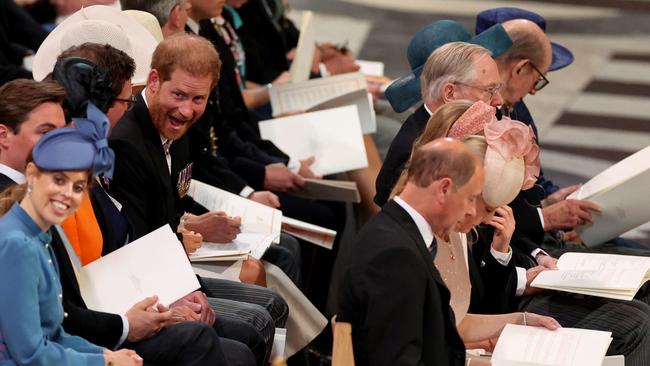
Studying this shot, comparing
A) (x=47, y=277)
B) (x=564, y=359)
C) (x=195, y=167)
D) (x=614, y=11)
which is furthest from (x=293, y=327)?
(x=614, y=11)

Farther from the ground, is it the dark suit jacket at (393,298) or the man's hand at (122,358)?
the dark suit jacket at (393,298)

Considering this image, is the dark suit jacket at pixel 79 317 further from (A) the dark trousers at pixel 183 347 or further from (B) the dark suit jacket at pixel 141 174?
(B) the dark suit jacket at pixel 141 174

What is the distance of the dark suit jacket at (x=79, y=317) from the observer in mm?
Answer: 3566

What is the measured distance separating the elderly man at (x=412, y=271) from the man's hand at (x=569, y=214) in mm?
2160

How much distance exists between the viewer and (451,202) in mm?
3379

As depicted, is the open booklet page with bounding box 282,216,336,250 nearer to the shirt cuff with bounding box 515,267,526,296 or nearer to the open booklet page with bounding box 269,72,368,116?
the shirt cuff with bounding box 515,267,526,296

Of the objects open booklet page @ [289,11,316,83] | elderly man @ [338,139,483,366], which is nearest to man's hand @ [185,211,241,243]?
elderly man @ [338,139,483,366]

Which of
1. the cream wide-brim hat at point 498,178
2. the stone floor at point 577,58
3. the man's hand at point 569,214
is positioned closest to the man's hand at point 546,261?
the man's hand at point 569,214

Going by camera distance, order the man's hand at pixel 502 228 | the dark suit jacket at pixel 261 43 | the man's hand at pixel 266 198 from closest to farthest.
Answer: the man's hand at pixel 502 228, the man's hand at pixel 266 198, the dark suit jacket at pixel 261 43

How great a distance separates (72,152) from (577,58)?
25.6 ft

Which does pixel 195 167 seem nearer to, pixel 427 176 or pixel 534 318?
pixel 534 318

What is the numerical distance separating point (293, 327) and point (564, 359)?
55.4 inches

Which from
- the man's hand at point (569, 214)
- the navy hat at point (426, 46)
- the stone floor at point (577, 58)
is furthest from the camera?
the stone floor at point (577, 58)

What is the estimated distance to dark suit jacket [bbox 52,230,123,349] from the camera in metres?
3.57
